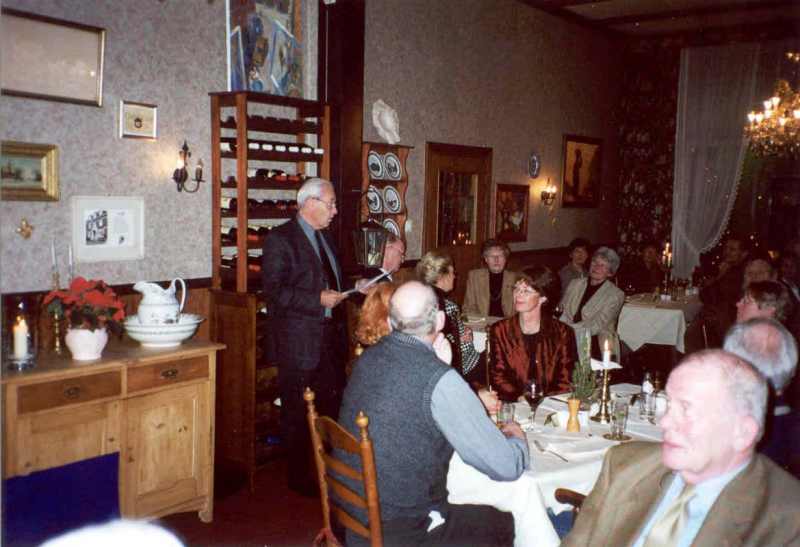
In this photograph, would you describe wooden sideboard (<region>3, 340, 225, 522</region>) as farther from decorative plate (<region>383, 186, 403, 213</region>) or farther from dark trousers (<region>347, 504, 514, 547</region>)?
decorative plate (<region>383, 186, 403, 213</region>)

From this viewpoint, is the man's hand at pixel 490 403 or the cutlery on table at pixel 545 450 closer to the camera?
the cutlery on table at pixel 545 450

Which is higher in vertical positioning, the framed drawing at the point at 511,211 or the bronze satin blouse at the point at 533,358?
the framed drawing at the point at 511,211

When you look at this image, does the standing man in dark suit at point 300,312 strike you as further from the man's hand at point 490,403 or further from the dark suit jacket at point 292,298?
the man's hand at point 490,403

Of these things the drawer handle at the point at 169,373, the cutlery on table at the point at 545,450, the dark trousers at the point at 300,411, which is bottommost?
the dark trousers at the point at 300,411

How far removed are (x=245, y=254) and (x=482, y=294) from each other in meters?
2.51

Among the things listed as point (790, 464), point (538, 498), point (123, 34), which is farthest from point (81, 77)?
point (790, 464)

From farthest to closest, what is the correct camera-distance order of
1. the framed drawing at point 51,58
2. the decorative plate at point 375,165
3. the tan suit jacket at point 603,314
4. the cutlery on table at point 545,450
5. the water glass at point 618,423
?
the decorative plate at point 375,165 < the tan suit jacket at point 603,314 < the framed drawing at point 51,58 < the water glass at point 618,423 < the cutlery on table at point 545,450

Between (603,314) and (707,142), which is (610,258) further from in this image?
(707,142)

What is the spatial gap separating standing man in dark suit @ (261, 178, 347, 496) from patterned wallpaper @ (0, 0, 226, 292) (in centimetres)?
78

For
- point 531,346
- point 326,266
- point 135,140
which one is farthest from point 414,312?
point 135,140

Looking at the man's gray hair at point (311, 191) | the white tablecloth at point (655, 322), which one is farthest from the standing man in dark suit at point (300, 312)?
the white tablecloth at point (655, 322)

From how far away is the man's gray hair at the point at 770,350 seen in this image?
95.4 inches

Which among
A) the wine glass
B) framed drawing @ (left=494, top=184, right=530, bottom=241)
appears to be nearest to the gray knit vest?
the wine glass

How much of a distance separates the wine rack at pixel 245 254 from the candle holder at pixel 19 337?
48.8 inches
